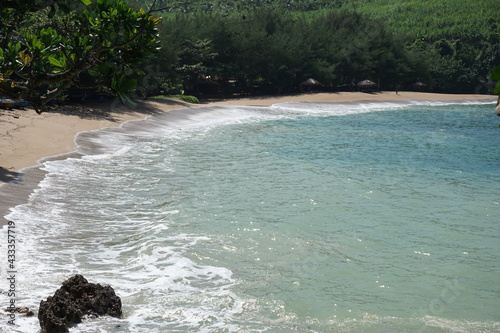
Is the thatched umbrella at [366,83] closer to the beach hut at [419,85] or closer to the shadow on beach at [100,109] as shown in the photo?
the beach hut at [419,85]

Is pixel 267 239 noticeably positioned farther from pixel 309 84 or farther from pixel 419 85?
pixel 419 85

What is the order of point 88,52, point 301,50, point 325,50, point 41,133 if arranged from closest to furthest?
point 88,52 → point 41,133 → point 301,50 → point 325,50

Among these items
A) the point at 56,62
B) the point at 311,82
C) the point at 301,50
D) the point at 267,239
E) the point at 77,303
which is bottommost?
the point at 267,239

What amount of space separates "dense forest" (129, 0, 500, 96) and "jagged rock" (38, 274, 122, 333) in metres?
30.5

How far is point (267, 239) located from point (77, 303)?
484 cm

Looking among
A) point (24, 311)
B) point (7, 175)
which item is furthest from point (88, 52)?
point (7, 175)

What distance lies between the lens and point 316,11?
302 ft

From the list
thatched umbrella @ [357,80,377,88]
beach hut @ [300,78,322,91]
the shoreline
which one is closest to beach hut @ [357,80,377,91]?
thatched umbrella @ [357,80,377,88]

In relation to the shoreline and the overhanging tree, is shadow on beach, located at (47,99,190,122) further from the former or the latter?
the overhanging tree

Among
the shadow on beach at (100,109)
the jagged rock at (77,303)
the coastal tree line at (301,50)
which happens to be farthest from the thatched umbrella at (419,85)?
the jagged rock at (77,303)

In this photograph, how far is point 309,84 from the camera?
54.7 m

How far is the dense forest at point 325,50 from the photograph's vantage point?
47094mm

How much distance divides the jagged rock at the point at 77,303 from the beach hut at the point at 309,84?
47514 millimetres

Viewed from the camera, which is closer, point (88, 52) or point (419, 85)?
point (88, 52)
